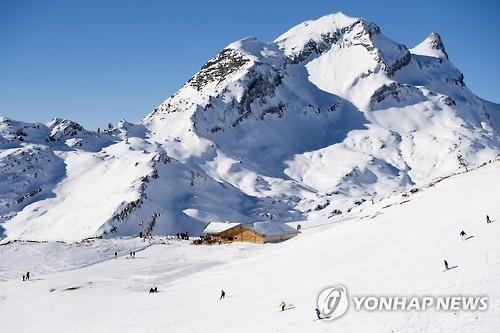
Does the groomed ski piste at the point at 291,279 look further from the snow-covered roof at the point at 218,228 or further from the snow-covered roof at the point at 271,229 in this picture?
the snow-covered roof at the point at 218,228

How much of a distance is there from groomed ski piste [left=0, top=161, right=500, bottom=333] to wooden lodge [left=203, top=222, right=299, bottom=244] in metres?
10.9

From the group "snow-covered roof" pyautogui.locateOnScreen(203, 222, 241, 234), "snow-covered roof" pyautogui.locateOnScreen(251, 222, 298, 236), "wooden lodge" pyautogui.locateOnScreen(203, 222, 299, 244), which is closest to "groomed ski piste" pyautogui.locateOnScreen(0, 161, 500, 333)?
"wooden lodge" pyautogui.locateOnScreen(203, 222, 299, 244)

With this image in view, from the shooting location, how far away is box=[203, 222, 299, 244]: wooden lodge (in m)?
90.0

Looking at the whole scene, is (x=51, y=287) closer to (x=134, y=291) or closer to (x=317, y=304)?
(x=134, y=291)

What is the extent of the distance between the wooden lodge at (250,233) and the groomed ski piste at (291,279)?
428 inches

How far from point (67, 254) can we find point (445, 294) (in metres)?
65.8

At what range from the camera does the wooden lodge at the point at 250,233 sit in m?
90.0

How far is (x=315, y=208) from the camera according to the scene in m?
167

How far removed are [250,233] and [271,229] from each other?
16.8 ft

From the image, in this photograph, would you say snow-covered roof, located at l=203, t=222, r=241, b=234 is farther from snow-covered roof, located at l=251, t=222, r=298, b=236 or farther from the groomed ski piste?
the groomed ski piste

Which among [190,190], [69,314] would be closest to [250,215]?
[190,190]

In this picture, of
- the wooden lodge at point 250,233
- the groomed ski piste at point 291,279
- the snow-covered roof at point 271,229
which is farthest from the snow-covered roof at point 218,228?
the groomed ski piste at point 291,279

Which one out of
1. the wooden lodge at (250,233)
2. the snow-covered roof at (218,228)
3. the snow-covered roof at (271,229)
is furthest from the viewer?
the snow-covered roof at (218,228)

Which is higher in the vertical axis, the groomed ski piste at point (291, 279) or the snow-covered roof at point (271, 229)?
the snow-covered roof at point (271, 229)
